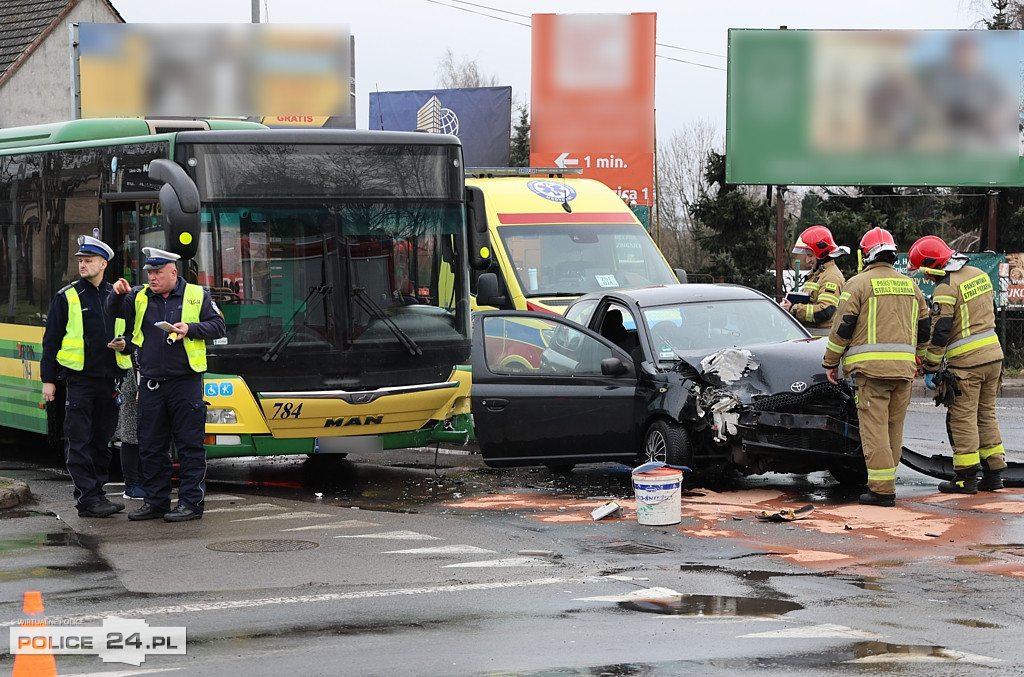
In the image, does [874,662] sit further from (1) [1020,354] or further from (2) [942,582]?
(1) [1020,354]

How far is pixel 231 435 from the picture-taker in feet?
35.6

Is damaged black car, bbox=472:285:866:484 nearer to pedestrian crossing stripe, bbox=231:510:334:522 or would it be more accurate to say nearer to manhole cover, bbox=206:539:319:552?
pedestrian crossing stripe, bbox=231:510:334:522

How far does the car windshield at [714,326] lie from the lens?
36.4 ft

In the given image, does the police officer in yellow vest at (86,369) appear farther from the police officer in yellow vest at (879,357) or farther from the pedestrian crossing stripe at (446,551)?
the police officer in yellow vest at (879,357)

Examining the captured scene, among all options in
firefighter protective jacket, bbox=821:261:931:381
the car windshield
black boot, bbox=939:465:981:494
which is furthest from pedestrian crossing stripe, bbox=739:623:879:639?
the car windshield

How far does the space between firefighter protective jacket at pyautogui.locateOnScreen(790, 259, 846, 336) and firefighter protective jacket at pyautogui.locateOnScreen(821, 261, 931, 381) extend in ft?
8.19

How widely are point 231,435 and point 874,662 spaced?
6.31m

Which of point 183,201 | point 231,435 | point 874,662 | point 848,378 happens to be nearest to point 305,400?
point 231,435

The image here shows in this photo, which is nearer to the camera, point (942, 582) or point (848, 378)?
point (942, 582)

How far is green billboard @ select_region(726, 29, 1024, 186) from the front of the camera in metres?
27.2

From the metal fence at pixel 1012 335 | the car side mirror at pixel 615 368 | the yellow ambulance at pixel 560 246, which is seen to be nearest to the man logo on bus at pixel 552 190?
the yellow ambulance at pixel 560 246

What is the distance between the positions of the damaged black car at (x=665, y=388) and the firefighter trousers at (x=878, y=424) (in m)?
0.29

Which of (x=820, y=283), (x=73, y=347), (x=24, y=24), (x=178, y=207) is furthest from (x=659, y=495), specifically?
(x=24, y=24)

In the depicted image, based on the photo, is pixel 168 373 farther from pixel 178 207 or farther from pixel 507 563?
pixel 507 563
